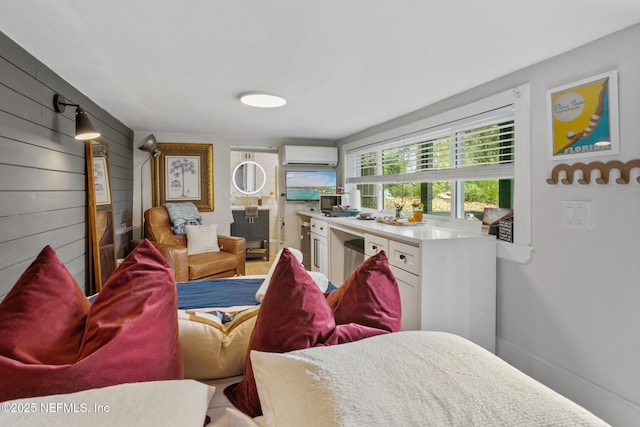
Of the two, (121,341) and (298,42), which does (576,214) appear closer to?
(298,42)

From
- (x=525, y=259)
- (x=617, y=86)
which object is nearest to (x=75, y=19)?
(x=617, y=86)

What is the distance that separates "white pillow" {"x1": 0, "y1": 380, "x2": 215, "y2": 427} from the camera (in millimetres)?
613

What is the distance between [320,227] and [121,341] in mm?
3489

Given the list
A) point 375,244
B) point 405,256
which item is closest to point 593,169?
point 405,256

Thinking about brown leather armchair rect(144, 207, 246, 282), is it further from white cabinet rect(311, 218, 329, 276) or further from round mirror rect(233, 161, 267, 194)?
round mirror rect(233, 161, 267, 194)

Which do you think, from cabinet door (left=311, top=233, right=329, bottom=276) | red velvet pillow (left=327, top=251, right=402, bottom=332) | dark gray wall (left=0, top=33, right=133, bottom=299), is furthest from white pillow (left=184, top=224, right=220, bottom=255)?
red velvet pillow (left=327, top=251, right=402, bottom=332)

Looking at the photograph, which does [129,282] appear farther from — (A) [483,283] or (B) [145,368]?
(A) [483,283]

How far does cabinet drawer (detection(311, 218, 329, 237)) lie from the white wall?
201cm

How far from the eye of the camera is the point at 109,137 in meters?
A: 3.62

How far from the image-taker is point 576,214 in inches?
77.0

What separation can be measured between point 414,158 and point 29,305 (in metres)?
3.32

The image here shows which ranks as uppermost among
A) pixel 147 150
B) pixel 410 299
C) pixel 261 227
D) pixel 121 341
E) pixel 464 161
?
pixel 147 150

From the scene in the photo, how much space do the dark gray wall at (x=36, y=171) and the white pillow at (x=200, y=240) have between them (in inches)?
55.2

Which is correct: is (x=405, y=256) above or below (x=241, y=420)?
above
